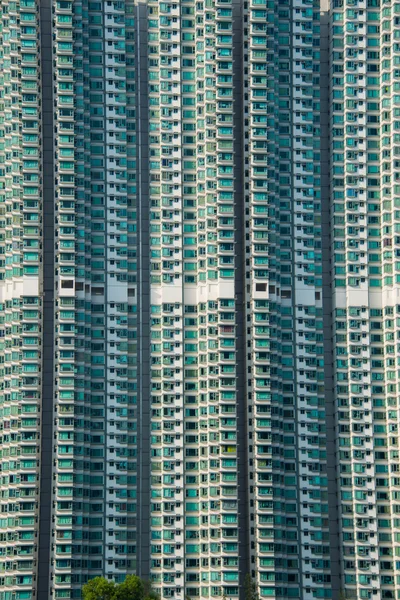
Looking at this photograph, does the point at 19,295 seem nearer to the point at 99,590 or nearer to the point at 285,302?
the point at 285,302

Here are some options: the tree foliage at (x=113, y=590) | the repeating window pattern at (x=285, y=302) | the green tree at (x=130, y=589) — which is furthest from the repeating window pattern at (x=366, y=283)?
the tree foliage at (x=113, y=590)

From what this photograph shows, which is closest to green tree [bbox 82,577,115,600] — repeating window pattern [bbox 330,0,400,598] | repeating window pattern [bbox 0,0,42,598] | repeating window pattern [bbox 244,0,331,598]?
repeating window pattern [bbox 0,0,42,598]

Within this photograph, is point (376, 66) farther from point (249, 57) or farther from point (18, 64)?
point (18, 64)

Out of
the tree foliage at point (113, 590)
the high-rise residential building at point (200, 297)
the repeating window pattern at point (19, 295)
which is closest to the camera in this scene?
the tree foliage at point (113, 590)

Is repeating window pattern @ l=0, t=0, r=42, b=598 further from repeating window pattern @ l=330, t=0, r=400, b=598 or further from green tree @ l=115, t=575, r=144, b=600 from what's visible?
repeating window pattern @ l=330, t=0, r=400, b=598

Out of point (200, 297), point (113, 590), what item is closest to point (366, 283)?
point (200, 297)

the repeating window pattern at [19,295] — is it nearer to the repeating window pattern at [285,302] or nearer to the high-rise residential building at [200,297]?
the high-rise residential building at [200,297]
